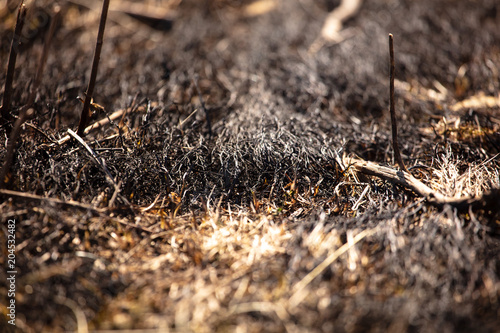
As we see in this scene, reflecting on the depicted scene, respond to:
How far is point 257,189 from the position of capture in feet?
6.42

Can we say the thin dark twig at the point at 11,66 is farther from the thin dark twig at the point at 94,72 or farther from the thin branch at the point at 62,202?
the thin branch at the point at 62,202

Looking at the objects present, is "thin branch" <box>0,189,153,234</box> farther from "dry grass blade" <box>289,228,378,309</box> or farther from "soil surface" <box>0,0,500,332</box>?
"dry grass blade" <box>289,228,378,309</box>

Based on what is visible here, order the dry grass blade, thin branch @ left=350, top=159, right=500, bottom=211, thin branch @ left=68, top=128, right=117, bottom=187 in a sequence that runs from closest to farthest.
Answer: the dry grass blade < thin branch @ left=350, top=159, right=500, bottom=211 < thin branch @ left=68, top=128, right=117, bottom=187

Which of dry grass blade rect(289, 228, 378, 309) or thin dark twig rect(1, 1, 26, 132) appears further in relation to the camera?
thin dark twig rect(1, 1, 26, 132)

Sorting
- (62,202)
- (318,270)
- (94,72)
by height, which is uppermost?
(94,72)

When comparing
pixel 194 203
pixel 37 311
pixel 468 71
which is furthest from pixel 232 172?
pixel 468 71

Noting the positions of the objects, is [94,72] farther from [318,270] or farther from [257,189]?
[318,270]

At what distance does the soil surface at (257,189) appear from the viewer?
1276mm

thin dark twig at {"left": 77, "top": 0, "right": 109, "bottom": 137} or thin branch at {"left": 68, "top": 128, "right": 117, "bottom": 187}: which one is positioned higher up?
thin dark twig at {"left": 77, "top": 0, "right": 109, "bottom": 137}

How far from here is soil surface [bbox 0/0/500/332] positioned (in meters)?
1.28

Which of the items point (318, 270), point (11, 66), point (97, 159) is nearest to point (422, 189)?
point (318, 270)

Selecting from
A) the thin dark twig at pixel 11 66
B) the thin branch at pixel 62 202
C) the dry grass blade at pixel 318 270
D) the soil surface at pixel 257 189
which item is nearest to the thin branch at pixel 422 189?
the soil surface at pixel 257 189

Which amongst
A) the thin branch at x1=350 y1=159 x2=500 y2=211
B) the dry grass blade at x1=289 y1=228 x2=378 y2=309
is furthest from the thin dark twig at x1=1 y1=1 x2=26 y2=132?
the thin branch at x1=350 y1=159 x2=500 y2=211

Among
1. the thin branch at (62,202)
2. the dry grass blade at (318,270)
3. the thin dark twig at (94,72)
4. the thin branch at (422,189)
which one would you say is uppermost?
the thin dark twig at (94,72)
